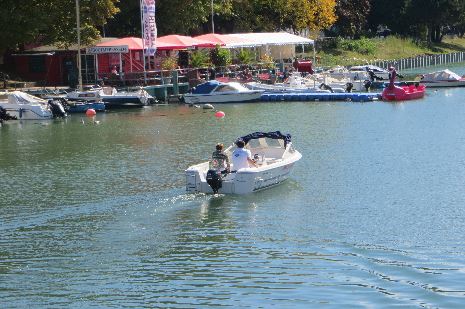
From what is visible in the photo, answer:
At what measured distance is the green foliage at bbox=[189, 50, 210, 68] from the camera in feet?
265

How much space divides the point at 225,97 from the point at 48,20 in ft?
45.3

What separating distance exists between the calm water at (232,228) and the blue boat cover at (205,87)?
2280 cm

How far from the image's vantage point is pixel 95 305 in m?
21.5

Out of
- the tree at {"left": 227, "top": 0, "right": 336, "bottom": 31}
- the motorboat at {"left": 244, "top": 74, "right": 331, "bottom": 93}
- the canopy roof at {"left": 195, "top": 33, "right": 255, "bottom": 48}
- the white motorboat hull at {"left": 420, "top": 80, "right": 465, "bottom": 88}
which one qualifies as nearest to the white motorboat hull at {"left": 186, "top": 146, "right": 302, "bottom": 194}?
the motorboat at {"left": 244, "top": 74, "right": 331, "bottom": 93}

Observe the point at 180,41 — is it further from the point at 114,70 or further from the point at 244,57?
the point at 244,57

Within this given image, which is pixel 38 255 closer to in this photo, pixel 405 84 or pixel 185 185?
pixel 185 185

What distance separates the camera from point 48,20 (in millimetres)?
71438

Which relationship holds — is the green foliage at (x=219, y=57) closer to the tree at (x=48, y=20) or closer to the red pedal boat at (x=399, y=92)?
the tree at (x=48, y=20)

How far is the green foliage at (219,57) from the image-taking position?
82938 millimetres

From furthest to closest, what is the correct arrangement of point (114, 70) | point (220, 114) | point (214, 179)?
point (114, 70) < point (220, 114) < point (214, 179)

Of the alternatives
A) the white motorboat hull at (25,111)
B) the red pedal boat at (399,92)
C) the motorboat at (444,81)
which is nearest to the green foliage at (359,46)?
the motorboat at (444,81)

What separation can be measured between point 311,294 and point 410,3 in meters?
108

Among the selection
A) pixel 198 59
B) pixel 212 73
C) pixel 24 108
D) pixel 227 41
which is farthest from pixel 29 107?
pixel 227 41

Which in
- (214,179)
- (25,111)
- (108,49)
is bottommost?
(214,179)
